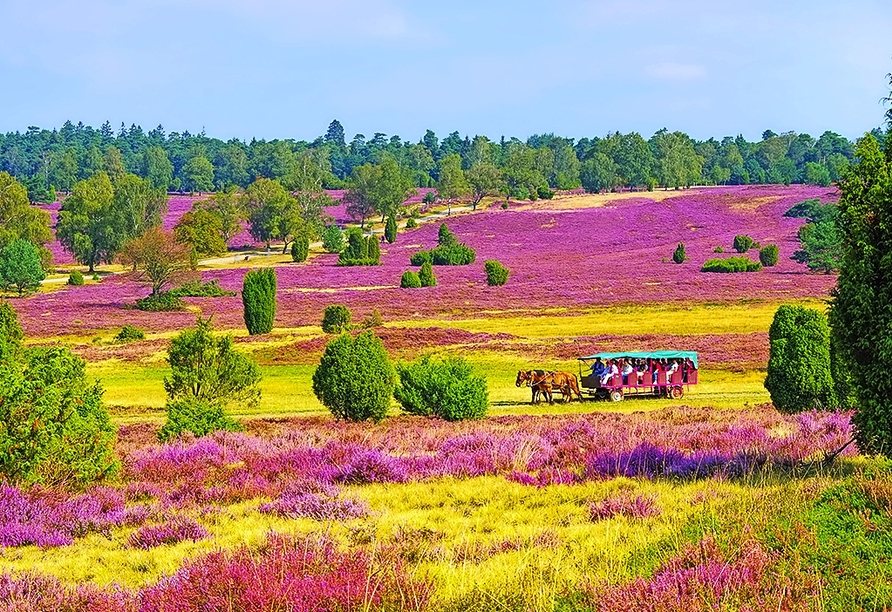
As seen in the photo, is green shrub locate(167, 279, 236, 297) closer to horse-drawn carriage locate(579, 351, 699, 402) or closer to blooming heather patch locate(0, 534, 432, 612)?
horse-drawn carriage locate(579, 351, 699, 402)

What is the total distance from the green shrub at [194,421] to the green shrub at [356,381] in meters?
3.67

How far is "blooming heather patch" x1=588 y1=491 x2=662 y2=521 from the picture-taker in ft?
28.0

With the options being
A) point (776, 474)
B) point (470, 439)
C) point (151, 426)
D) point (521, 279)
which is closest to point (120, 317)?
→ point (521, 279)

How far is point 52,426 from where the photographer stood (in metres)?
10.5

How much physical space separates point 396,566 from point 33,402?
594 centimetres

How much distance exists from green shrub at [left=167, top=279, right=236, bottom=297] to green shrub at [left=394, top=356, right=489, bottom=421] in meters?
54.7

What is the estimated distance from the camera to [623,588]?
217 inches

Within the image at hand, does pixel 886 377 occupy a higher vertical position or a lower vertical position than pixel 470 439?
higher

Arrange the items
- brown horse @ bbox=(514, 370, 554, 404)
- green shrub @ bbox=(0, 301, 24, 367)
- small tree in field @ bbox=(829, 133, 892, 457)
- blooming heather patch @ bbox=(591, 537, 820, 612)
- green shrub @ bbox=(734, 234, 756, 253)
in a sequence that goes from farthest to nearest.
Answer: green shrub @ bbox=(734, 234, 756, 253)
brown horse @ bbox=(514, 370, 554, 404)
green shrub @ bbox=(0, 301, 24, 367)
small tree in field @ bbox=(829, 133, 892, 457)
blooming heather patch @ bbox=(591, 537, 820, 612)

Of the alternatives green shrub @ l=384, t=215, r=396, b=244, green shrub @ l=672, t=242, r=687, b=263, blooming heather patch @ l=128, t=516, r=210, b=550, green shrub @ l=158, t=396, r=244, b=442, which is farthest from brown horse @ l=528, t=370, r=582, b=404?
green shrub @ l=384, t=215, r=396, b=244

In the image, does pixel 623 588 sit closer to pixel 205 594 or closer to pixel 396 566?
pixel 396 566

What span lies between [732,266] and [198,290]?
157 feet

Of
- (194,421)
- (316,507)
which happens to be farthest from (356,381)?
(316,507)

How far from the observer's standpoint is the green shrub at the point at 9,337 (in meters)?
16.3
